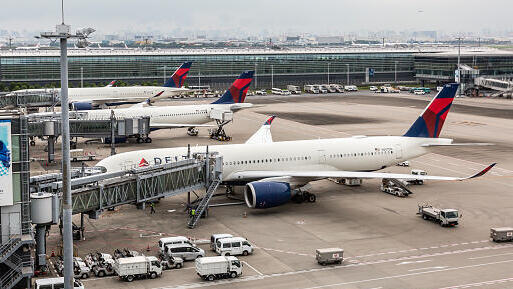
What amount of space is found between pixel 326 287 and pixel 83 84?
150552 mm

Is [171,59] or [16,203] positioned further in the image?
[171,59]

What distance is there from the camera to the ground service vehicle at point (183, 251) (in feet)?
135

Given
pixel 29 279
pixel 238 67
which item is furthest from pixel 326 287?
pixel 238 67

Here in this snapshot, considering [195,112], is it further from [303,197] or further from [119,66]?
[119,66]

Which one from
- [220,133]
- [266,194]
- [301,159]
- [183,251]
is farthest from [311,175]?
[220,133]

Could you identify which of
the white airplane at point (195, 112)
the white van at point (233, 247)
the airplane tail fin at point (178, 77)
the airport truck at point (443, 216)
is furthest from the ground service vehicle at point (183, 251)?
the airplane tail fin at point (178, 77)

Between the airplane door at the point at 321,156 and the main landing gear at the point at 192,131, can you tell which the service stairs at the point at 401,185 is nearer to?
the airplane door at the point at 321,156

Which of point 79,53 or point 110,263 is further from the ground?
point 79,53

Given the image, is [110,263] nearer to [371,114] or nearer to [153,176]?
[153,176]

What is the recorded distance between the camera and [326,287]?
121 feet

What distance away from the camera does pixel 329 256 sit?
4031 cm

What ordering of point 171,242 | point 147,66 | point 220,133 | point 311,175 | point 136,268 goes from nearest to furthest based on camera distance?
point 136,268
point 171,242
point 311,175
point 220,133
point 147,66

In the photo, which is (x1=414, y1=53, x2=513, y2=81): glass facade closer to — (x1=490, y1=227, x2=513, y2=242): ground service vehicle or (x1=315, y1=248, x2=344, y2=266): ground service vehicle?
(x1=490, y1=227, x2=513, y2=242): ground service vehicle

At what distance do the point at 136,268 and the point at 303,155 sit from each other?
24.0 metres
